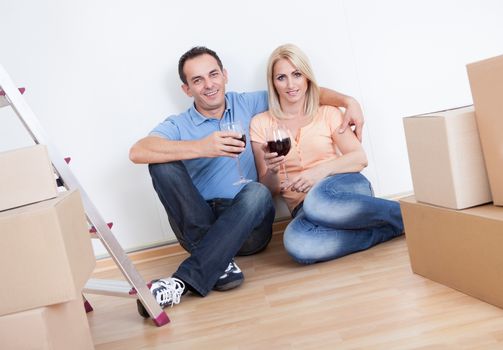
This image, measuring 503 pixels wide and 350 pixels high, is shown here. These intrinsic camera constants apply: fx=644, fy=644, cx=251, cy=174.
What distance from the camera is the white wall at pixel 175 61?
115 inches

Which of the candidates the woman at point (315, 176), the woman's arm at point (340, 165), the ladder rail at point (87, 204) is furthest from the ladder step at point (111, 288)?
the woman's arm at point (340, 165)

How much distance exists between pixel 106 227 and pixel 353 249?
38.9 inches

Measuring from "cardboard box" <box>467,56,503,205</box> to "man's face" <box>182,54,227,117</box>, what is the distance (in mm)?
1206

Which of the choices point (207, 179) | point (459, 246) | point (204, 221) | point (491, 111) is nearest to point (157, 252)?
point (207, 179)

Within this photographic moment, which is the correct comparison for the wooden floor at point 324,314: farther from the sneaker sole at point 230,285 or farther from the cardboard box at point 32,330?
the cardboard box at point 32,330

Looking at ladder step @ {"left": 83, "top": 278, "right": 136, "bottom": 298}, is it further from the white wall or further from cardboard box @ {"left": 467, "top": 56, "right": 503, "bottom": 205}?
cardboard box @ {"left": 467, "top": 56, "right": 503, "bottom": 205}

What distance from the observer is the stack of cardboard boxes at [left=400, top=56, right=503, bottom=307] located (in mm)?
1632

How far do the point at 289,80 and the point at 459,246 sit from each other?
107 cm

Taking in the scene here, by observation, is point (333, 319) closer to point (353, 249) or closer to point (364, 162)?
point (353, 249)

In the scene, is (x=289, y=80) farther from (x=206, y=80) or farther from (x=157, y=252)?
(x=157, y=252)

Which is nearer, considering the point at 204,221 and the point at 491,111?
the point at 491,111

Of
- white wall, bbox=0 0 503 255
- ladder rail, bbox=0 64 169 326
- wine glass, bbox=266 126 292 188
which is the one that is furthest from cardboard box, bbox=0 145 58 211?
white wall, bbox=0 0 503 255

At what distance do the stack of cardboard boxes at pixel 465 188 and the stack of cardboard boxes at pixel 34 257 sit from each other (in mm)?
1011

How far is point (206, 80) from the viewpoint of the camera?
2.62 m
